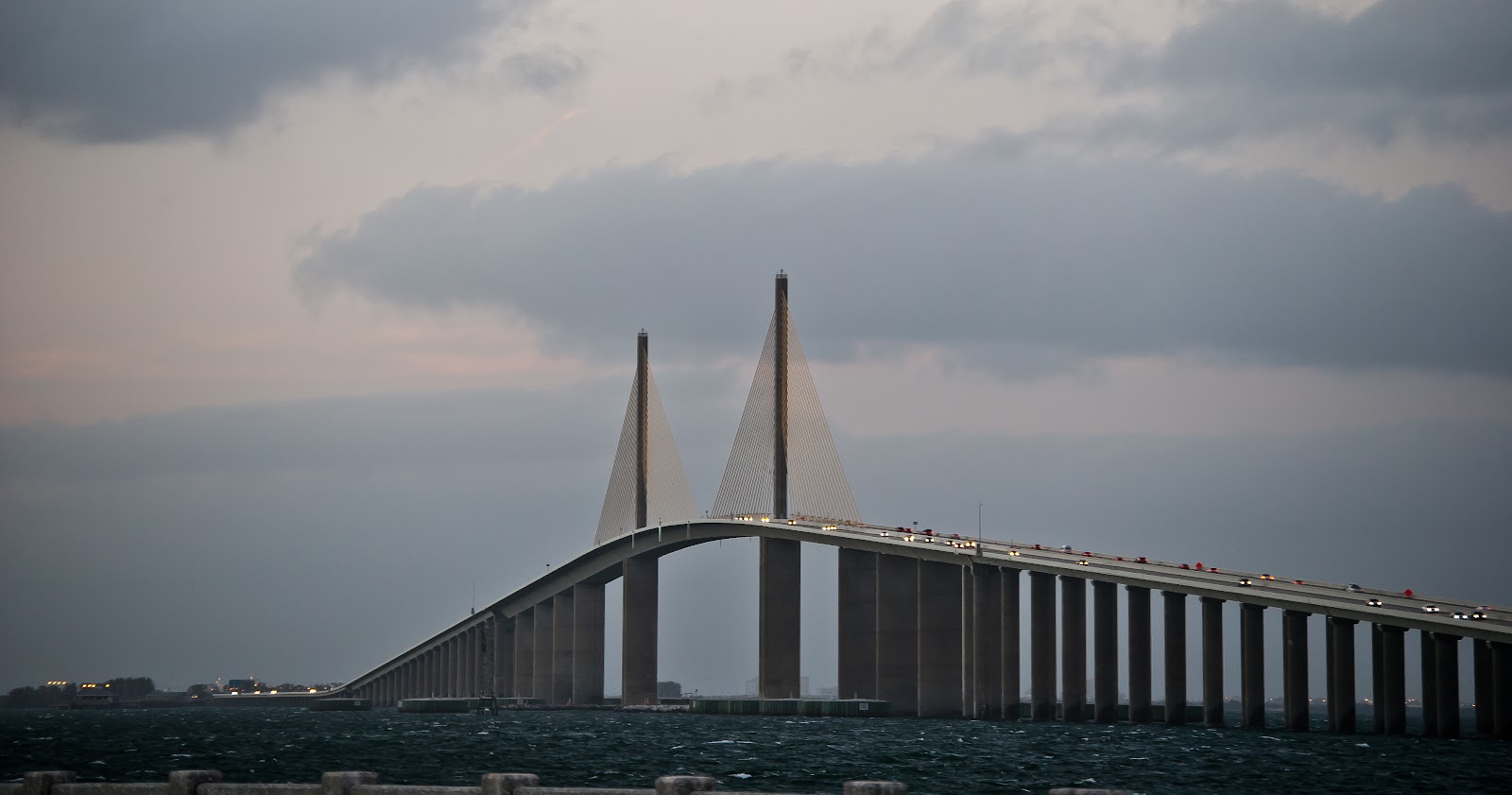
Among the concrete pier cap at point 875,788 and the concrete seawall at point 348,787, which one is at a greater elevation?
the concrete pier cap at point 875,788

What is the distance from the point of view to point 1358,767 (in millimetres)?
55781

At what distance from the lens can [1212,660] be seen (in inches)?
3642

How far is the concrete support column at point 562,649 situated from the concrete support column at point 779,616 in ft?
138

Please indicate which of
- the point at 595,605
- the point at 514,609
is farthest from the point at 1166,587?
the point at 514,609

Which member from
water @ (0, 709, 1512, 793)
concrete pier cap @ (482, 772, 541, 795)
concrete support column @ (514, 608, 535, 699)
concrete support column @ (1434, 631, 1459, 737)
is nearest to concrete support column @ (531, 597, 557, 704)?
concrete support column @ (514, 608, 535, 699)

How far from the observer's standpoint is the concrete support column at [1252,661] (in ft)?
287

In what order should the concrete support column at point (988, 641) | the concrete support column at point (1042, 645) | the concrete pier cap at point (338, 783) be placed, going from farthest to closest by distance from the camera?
the concrete support column at point (988, 641) < the concrete support column at point (1042, 645) < the concrete pier cap at point (338, 783)

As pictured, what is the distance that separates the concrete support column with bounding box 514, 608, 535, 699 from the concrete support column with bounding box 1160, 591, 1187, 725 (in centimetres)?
9711

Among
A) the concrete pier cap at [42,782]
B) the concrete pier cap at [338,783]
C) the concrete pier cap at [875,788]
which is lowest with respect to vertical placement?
the concrete pier cap at [42,782]

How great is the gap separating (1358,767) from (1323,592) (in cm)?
3141

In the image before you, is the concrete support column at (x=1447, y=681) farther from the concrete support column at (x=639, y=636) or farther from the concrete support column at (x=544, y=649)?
the concrete support column at (x=544, y=649)

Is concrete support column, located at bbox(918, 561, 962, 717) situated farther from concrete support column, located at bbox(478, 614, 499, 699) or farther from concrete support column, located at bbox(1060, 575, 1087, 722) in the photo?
concrete support column, located at bbox(478, 614, 499, 699)

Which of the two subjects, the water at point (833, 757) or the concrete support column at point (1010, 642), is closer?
the water at point (833, 757)

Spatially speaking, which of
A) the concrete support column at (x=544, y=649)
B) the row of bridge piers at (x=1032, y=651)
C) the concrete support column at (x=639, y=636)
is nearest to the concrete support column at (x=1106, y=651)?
the row of bridge piers at (x=1032, y=651)
